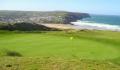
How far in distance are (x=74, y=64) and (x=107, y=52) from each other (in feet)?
26.0

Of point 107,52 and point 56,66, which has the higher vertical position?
point 56,66

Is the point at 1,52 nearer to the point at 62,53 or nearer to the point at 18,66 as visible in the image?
the point at 62,53

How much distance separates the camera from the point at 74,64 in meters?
11.3

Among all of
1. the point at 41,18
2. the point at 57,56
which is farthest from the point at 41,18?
the point at 57,56

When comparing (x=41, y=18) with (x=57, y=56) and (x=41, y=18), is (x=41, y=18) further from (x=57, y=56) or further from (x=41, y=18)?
(x=57, y=56)

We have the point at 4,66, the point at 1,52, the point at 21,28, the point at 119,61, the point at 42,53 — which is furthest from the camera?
the point at 21,28

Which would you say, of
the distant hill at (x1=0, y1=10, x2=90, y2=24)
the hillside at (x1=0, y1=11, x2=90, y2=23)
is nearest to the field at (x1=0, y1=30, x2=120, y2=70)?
the distant hill at (x1=0, y1=10, x2=90, y2=24)

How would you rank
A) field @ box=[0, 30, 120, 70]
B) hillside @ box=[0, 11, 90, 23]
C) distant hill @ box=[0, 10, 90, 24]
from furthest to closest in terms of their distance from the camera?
hillside @ box=[0, 11, 90, 23], distant hill @ box=[0, 10, 90, 24], field @ box=[0, 30, 120, 70]

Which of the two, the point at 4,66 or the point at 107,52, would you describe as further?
the point at 107,52

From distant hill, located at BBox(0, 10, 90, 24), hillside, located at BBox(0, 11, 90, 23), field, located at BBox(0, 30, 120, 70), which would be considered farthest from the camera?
hillside, located at BBox(0, 11, 90, 23)

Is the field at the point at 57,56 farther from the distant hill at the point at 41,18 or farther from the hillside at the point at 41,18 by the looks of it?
the hillside at the point at 41,18

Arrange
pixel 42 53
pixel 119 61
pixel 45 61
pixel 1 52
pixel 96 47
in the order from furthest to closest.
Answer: pixel 96 47
pixel 42 53
pixel 119 61
pixel 1 52
pixel 45 61

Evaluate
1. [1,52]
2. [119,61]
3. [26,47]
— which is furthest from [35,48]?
[119,61]

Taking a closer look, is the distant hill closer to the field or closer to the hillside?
the hillside
